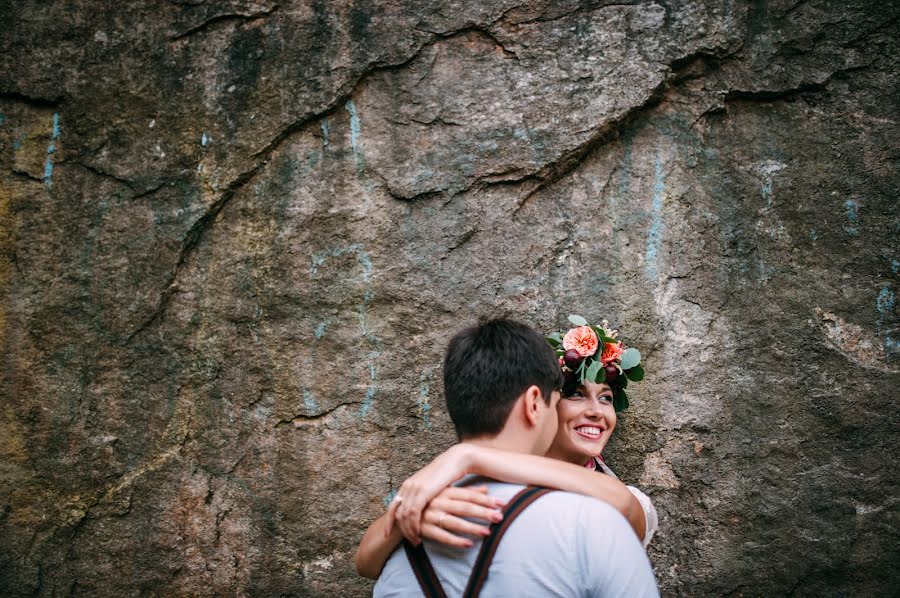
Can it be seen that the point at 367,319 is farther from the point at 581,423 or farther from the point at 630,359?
the point at 630,359

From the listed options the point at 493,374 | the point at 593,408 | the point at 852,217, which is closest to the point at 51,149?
the point at 493,374

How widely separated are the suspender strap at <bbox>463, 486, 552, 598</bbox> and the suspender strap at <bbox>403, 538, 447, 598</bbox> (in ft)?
0.32

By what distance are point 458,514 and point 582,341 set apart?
104 cm

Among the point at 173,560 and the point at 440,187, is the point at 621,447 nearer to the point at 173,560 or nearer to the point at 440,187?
the point at 440,187

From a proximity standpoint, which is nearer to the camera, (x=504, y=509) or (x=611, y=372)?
(x=504, y=509)

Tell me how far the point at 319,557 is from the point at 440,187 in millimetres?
1586

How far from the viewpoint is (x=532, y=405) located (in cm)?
194

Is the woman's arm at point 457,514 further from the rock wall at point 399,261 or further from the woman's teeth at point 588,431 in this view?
the rock wall at point 399,261

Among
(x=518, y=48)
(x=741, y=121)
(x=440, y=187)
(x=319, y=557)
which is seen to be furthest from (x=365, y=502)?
(x=741, y=121)

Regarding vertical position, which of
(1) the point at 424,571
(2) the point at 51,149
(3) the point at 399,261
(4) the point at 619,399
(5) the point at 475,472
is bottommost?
(1) the point at 424,571

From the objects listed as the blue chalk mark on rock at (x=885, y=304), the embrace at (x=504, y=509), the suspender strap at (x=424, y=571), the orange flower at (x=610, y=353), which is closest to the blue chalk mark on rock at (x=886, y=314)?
the blue chalk mark on rock at (x=885, y=304)

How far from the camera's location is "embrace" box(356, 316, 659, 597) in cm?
164

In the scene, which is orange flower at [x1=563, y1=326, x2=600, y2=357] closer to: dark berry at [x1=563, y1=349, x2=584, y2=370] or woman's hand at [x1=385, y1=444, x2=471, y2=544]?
dark berry at [x1=563, y1=349, x2=584, y2=370]

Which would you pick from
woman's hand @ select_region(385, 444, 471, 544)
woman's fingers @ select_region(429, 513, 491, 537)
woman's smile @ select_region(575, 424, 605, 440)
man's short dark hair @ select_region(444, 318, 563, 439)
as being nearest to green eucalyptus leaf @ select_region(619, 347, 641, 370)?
woman's smile @ select_region(575, 424, 605, 440)
